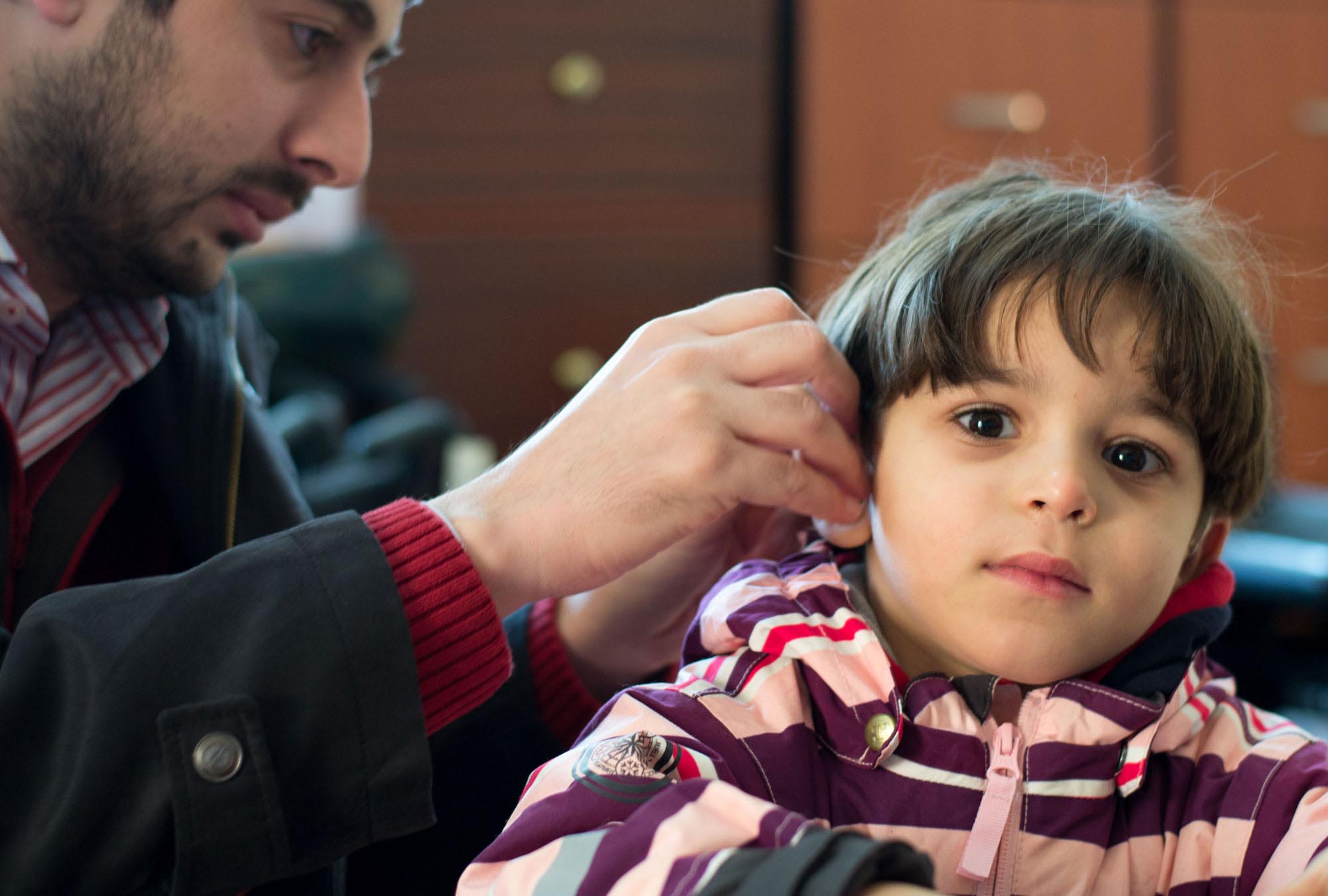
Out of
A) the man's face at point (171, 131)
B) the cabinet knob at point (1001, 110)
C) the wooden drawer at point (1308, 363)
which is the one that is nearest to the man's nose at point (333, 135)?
the man's face at point (171, 131)

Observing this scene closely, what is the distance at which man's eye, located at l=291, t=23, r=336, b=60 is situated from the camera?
889 millimetres

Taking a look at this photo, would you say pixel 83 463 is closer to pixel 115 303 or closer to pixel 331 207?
pixel 115 303

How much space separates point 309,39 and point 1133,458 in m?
0.64

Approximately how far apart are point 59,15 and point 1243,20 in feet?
6.96

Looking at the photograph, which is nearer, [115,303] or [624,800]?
[624,800]

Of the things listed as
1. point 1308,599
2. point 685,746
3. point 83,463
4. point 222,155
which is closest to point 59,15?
point 222,155

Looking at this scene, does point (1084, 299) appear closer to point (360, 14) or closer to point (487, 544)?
point (487, 544)

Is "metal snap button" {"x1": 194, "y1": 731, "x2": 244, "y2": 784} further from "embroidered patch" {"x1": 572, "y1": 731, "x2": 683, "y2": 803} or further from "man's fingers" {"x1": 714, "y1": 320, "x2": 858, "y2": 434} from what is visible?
"man's fingers" {"x1": 714, "y1": 320, "x2": 858, "y2": 434}

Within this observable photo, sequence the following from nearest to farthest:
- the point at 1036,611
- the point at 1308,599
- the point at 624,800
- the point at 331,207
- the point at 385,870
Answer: the point at 624,800 < the point at 1036,611 < the point at 385,870 < the point at 1308,599 < the point at 331,207

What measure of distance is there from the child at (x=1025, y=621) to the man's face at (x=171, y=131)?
46 centimetres

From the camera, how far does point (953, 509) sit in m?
0.69

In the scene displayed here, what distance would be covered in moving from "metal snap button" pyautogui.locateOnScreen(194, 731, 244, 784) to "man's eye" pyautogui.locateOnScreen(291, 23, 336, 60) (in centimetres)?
54

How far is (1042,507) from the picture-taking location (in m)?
0.67

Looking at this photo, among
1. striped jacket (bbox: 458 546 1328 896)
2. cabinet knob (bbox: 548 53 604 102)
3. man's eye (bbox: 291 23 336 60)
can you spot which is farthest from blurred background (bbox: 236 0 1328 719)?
striped jacket (bbox: 458 546 1328 896)
